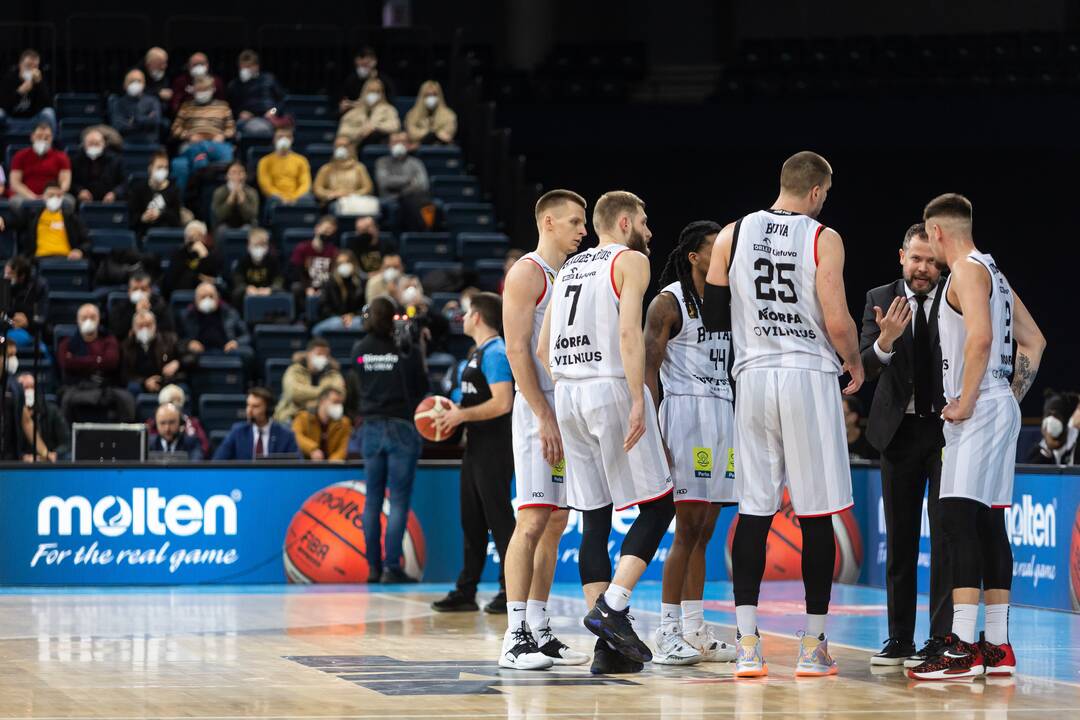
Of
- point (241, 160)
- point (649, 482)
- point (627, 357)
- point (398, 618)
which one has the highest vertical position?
point (241, 160)

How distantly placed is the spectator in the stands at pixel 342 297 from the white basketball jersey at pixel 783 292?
1062cm

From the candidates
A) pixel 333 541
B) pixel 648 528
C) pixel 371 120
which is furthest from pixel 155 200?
pixel 648 528

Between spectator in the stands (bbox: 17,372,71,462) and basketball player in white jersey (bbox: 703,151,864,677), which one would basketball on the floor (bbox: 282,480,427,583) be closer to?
spectator in the stands (bbox: 17,372,71,462)

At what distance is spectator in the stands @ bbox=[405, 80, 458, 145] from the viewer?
21.2 meters

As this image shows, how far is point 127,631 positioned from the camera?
966 cm

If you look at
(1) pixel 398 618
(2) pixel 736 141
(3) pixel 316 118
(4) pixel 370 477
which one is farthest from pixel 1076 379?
(1) pixel 398 618

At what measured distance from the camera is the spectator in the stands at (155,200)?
19.1 m

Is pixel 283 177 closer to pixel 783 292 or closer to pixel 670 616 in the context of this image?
pixel 670 616

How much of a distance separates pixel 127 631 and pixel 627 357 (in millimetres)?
3795

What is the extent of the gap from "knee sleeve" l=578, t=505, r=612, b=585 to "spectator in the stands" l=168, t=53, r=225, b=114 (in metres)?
A: 14.3

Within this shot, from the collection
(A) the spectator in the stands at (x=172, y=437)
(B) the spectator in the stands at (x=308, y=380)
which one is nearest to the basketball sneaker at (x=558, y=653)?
(A) the spectator in the stands at (x=172, y=437)

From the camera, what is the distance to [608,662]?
24.7 feet

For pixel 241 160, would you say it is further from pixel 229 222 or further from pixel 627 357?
pixel 627 357

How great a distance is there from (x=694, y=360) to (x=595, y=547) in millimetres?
1089
